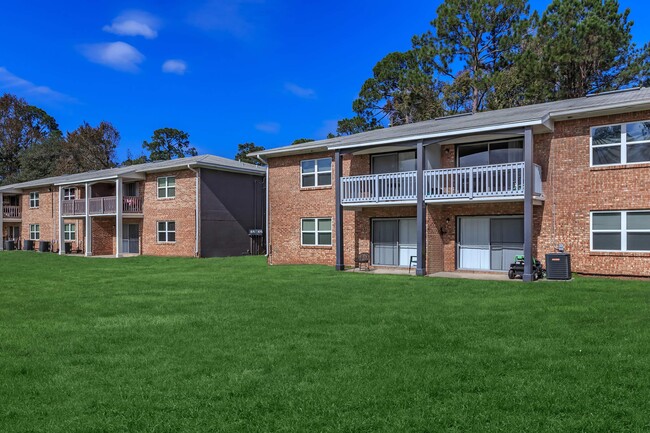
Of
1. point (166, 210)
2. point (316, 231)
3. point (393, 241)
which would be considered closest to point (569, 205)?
point (393, 241)

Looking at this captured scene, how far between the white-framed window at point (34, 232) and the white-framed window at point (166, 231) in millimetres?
15550

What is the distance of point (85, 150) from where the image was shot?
5850cm

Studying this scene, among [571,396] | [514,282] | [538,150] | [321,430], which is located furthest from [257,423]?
[538,150]

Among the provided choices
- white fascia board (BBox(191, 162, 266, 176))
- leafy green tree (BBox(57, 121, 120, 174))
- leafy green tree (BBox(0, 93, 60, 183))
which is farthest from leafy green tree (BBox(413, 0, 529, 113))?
leafy green tree (BBox(0, 93, 60, 183))

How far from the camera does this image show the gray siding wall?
2759 cm

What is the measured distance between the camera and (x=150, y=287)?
13.2m

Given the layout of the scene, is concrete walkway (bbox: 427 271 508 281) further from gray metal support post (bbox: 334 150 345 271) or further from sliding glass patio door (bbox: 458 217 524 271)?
gray metal support post (bbox: 334 150 345 271)

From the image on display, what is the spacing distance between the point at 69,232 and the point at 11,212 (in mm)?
9370

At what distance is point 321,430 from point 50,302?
9058 millimetres

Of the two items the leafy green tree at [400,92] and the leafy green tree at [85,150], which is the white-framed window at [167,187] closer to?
the leafy green tree at [400,92]

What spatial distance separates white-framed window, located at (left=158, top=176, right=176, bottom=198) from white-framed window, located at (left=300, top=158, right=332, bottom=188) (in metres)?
10.7

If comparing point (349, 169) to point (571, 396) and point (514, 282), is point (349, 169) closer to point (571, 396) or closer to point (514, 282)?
point (514, 282)

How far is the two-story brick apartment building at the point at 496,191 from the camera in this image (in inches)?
564

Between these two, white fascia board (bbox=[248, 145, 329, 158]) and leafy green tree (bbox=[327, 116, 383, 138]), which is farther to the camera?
leafy green tree (bbox=[327, 116, 383, 138])
